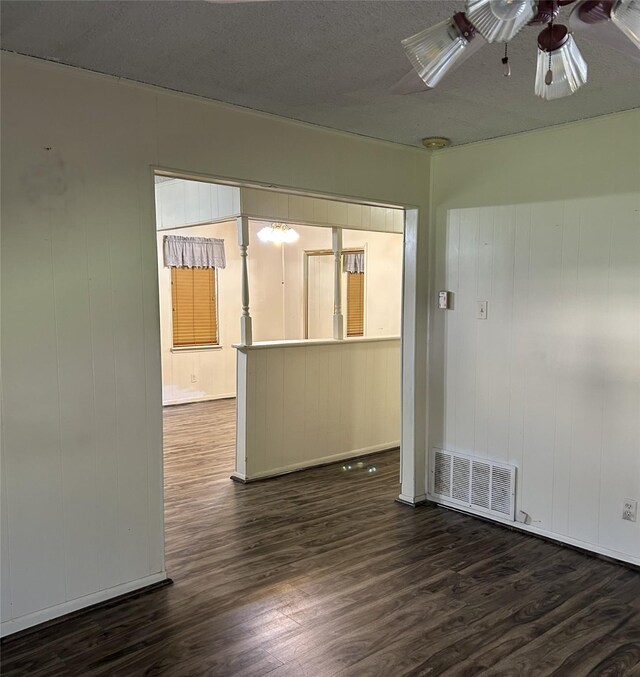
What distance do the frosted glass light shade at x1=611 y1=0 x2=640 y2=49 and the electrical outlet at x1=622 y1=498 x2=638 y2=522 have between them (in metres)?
2.48

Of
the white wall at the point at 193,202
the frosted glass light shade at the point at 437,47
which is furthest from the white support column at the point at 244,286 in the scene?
the frosted glass light shade at the point at 437,47

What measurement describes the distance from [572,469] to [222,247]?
580 cm

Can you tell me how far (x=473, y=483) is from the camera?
3891 mm

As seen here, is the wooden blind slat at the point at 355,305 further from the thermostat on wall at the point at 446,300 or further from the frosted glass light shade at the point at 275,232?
the thermostat on wall at the point at 446,300

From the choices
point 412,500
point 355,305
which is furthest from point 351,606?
point 355,305

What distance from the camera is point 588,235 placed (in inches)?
130

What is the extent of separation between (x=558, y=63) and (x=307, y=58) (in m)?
1.10

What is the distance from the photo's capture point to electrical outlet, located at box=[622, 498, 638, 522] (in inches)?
124

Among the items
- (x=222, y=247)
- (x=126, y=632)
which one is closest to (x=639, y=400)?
(x=126, y=632)

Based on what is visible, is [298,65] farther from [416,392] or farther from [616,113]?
[416,392]

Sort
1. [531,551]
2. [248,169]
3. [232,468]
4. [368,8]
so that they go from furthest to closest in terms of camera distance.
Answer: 1. [232,468]
2. [531,551]
3. [248,169]
4. [368,8]

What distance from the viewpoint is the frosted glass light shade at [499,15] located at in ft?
4.63

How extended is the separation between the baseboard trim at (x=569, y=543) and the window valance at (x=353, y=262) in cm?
394

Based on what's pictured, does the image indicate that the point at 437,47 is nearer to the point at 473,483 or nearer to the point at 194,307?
the point at 473,483
